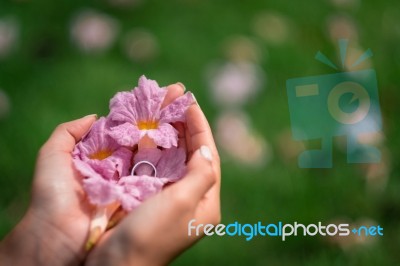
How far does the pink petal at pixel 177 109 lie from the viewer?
83 cm

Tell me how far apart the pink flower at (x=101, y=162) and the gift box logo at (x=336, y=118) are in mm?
385

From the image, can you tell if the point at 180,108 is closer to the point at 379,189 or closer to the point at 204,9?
the point at 379,189

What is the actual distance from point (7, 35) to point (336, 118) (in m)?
0.65

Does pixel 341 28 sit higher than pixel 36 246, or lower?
higher

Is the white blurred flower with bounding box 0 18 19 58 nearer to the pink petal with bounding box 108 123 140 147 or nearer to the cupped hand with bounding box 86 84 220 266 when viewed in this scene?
the pink petal with bounding box 108 123 140 147

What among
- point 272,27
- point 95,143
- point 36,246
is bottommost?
point 36,246

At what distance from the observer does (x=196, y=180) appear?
0.72 metres

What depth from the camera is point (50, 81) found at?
1.23m

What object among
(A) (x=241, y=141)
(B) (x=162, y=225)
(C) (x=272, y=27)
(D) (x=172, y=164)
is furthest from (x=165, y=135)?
(C) (x=272, y=27)

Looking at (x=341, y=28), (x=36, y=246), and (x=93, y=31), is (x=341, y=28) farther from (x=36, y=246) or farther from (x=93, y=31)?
(x=36, y=246)

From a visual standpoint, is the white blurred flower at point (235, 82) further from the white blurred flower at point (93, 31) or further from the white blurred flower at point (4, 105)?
the white blurred flower at point (4, 105)

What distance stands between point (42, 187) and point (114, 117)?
0.40 ft

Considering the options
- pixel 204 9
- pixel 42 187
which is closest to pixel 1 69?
pixel 204 9

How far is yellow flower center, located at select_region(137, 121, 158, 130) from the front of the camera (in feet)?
2.76
